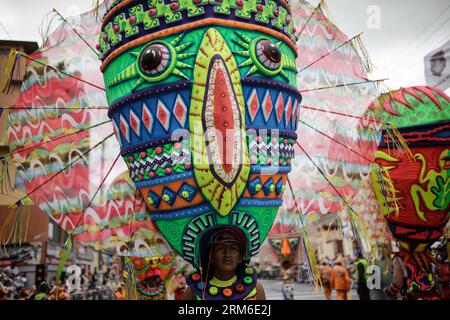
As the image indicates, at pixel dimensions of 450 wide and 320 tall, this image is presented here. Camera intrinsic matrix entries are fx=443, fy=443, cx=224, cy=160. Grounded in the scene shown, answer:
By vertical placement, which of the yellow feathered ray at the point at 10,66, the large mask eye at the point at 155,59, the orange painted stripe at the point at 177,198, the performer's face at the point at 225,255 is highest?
the yellow feathered ray at the point at 10,66

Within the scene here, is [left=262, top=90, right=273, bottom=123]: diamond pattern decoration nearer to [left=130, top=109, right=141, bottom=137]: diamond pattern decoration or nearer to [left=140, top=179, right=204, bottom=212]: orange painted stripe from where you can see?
[left=140, top=179, right=204, bottom=212]: orange painted stripe

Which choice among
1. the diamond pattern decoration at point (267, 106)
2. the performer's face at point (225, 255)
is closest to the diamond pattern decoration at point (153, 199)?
the performer's face at point (225, 255)

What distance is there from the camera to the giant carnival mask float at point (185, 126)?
100 inches

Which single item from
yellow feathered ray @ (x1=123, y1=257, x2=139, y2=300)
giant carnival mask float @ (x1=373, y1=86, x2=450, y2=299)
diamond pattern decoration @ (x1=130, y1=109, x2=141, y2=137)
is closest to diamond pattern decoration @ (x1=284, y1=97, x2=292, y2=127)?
diamond pattern decoration @ (x1=130, y1=109, x2=141, y2=137)

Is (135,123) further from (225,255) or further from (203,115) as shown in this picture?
(225,255)

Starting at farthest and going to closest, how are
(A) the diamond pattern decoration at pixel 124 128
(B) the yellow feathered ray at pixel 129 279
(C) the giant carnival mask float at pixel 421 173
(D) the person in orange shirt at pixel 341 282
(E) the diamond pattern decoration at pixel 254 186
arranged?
(D) the person in orange shirt at pixel 341 282 → (C) the giant carnival mask float at pixel 421 173 → (B) the yellow feathered ray at pixel 129 279 → (A) the diamond pattern decoration at pixel 124 128 → (E) the diamond pattern decoration at pixel 254 186

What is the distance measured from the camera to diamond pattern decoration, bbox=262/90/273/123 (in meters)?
2.66

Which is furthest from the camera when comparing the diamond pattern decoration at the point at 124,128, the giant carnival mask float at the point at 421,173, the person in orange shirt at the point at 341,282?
the person in orange shirt at the point at 341,282

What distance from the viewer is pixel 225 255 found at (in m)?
2.72

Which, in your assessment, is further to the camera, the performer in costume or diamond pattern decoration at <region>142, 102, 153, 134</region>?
diamond pattern decoration at <region>142, 102, 153, 134</region>

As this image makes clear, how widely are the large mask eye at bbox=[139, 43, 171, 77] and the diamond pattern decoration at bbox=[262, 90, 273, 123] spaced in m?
0.61

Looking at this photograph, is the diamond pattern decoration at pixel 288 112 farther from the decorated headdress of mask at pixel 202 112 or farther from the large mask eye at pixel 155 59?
the large mask eye at pixel 155 59
